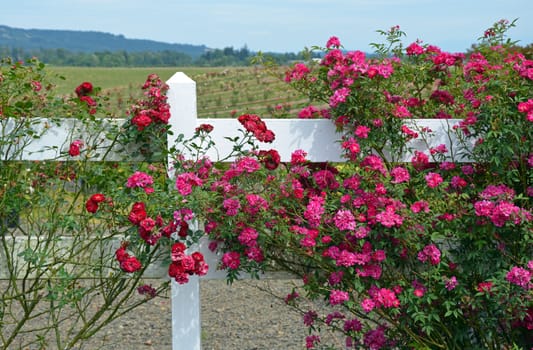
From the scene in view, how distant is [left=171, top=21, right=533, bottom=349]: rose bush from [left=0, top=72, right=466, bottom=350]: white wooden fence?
2.6 inches

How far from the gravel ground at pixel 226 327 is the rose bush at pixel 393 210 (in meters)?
1.18

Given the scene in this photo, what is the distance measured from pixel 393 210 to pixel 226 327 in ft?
7.35

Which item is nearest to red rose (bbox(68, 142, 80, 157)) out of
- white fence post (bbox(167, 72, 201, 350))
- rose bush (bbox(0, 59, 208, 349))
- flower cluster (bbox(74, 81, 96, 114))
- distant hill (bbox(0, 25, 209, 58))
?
rose bush (bbox(0, 59, 208, 349))

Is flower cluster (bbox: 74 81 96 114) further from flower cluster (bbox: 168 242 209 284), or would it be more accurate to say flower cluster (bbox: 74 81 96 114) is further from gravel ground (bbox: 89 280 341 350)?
gravel ground (bbox: 89 280 341 350)

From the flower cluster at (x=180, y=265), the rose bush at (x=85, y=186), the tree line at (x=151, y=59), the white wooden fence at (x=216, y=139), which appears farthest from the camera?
the tree line at (x=151, y=59)

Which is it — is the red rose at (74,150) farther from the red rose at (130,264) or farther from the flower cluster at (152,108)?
the red rose at (130,264)

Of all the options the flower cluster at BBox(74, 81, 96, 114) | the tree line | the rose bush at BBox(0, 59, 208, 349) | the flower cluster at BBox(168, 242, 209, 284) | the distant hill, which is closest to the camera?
the flower cluster at BBox(168, 242, 209, 284)

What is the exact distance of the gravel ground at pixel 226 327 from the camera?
15.4ft

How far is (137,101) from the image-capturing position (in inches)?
145

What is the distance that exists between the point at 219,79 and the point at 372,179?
18934 mm

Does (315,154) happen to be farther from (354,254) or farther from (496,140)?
(496,140)

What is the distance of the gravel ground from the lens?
4.71 metres

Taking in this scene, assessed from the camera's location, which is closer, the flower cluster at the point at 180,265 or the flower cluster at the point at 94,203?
the flower cluster at the point at 180,265

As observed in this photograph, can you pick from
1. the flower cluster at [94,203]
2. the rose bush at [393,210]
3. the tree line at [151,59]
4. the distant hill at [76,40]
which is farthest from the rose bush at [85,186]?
the distant hill at [76,40]
